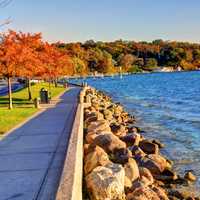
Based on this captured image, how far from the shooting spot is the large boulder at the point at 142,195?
10580 mm

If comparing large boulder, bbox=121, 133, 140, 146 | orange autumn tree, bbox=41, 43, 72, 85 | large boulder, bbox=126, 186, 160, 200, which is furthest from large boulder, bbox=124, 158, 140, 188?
orange autumn tree, bbox=41, 43, 72, 85

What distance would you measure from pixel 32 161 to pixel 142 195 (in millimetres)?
2781

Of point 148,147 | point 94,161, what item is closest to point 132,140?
point 148,147

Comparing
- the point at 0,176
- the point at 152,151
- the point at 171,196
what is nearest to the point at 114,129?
the point at 152,151

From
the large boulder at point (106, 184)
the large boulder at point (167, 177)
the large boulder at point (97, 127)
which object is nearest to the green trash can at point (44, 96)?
the large boulder at point (97, 127)

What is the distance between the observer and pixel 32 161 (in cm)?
1199

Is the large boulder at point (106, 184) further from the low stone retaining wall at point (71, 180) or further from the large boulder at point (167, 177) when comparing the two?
the large boulder at point (167, 177)

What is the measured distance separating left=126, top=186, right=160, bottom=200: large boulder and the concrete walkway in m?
1.57

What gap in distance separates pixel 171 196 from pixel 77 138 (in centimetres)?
271

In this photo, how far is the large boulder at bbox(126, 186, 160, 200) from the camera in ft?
34.7

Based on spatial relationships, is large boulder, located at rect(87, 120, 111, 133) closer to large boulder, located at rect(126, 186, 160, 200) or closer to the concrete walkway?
the concrete walkway

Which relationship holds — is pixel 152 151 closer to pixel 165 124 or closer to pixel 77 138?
pixel 77 138

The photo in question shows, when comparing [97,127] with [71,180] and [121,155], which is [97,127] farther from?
[71,180]

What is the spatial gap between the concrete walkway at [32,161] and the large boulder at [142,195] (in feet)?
5.13
